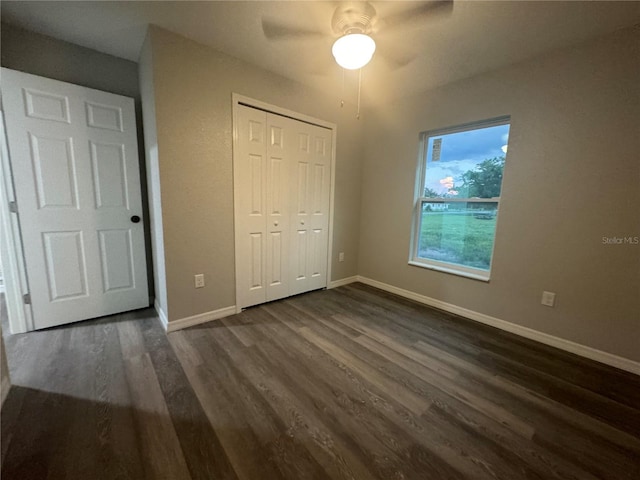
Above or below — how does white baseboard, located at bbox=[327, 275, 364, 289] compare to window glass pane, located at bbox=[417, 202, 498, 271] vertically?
below

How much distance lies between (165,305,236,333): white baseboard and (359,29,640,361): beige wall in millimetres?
2334

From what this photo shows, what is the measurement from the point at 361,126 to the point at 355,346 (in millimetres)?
2714

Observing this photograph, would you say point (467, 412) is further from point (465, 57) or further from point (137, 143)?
point (137, 143)

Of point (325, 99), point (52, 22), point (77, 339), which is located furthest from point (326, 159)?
point (77, 339)

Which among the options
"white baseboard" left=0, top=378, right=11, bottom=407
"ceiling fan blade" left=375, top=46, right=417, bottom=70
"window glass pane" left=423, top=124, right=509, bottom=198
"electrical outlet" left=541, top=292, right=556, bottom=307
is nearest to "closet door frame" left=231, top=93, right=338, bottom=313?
"ceiling fan blade" left=375, top=46, right=417, bottom=70

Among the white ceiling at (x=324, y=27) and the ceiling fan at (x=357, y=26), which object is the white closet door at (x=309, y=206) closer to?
the white ceiling at (x=324, y=27)

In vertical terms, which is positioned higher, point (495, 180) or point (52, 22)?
point (52, 22)

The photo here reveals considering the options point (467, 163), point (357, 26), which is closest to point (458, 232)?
point (467, 163)

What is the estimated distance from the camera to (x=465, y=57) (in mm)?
2121

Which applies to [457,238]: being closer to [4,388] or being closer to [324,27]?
[324,27]

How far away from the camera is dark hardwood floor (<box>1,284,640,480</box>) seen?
110 centimetres

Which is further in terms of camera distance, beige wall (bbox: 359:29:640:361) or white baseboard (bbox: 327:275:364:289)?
white baseboard (bbox: 327:275:364:289)

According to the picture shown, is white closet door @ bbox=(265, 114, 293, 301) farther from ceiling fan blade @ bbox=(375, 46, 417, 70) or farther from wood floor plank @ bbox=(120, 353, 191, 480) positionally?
wood floor plank @ bbox=(120, 353, 191, 480)

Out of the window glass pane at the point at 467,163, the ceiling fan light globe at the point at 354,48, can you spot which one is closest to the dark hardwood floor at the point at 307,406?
the window glass pane at the point at 467,163
